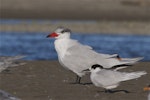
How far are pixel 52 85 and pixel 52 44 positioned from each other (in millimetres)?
11786

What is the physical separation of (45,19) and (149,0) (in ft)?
22.5

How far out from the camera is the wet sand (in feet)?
36.8

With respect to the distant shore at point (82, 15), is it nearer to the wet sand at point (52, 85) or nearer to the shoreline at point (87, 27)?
the shoreline at point (87, 27)

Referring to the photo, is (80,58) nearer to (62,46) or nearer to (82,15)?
(62,46)

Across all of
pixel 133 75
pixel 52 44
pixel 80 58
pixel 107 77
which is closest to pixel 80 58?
pixel 80 58

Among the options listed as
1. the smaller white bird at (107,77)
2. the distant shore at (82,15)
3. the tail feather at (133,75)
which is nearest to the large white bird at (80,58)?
the smaller white bird at (107,77)

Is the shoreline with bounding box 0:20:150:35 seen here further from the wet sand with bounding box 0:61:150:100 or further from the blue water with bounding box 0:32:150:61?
the wet sand with bounding box 0:61:150:100

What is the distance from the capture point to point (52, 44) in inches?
954

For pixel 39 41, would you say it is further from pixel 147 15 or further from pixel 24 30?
pixel 147 15

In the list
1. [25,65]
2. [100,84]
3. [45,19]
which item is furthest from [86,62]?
[45,19]

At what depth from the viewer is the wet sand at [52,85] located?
11219mm

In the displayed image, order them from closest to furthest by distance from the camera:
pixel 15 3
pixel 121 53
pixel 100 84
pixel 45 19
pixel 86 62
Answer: pixel 100 84 → pixel 86 62 → pixel 121 53 → pixel 45 19 → pixel 15 3

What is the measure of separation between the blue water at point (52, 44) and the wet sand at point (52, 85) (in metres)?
4.59

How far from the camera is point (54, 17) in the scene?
3369cm
